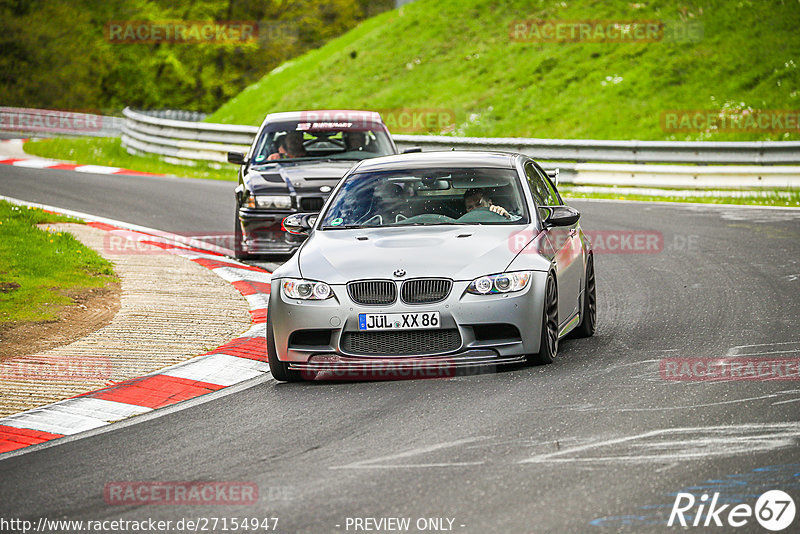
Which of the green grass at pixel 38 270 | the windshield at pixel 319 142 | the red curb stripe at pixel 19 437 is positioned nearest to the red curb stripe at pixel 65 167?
the green grass at pixel 38 270

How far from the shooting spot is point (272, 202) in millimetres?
13430

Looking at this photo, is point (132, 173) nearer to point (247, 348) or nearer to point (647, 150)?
point (647, 150)

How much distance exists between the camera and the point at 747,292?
11.3m

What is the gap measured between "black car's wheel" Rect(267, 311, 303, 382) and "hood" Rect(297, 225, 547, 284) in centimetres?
49

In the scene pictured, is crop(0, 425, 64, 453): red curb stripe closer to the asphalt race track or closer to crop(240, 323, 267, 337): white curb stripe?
the asphalt race track

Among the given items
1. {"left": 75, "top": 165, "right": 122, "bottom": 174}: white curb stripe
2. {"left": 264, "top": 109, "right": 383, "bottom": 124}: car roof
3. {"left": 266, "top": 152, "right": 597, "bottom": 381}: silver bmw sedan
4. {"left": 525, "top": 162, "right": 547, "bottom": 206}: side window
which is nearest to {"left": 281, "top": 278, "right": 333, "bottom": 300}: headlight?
{"left": 266, "top": 152, "right": 597, "bottom": 381}: silver bmw sedan

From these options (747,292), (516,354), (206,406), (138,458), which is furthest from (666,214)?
(138,458)

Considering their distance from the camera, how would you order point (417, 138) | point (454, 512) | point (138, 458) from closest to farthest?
point (454, 512)
point (138, 458)
point (417, 138)

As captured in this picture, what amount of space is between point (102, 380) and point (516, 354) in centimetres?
293

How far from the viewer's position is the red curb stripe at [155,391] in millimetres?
7828

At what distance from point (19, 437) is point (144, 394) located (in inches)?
45.7

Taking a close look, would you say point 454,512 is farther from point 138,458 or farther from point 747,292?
point 747,292

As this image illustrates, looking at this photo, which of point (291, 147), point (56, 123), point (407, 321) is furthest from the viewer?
point (56, 123)

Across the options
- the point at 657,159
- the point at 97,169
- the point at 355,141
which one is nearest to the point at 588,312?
the point at 355,141
